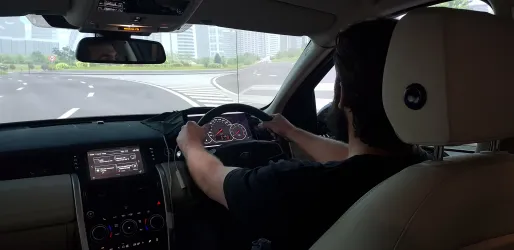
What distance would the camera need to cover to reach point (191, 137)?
2.67 meters

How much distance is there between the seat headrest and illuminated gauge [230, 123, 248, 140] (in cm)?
196

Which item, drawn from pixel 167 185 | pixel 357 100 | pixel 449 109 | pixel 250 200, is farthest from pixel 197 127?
pixel 449 109

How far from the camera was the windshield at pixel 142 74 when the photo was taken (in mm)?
4012

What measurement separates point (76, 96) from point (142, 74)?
81cm

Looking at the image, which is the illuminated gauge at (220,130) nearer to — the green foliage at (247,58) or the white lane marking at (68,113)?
the white lane marking at (68,113)

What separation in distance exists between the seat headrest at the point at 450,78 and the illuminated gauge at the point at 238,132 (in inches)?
→ 77.0

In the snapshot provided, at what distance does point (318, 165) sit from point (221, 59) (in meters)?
3.41

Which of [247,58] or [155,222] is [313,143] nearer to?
[155,222]

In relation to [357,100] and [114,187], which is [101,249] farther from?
[357,100]

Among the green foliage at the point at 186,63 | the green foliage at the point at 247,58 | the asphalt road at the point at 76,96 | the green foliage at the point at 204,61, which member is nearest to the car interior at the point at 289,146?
the green foliage at the point at 247,58

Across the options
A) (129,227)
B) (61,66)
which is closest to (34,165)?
(129,227)

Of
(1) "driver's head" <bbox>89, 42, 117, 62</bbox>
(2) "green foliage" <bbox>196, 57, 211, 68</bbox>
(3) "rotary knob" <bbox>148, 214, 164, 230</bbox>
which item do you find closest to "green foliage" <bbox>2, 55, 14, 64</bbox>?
(2) "green foliage" <bbox>196, 57, 211, 68</bbox>

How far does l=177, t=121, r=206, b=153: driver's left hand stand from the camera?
2.63 meters

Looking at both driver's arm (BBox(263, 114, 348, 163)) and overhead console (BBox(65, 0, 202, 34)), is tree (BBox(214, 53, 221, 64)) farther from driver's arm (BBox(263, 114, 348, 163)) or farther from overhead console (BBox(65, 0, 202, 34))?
driver's arm (BBox(263, 114, 348, 163))
